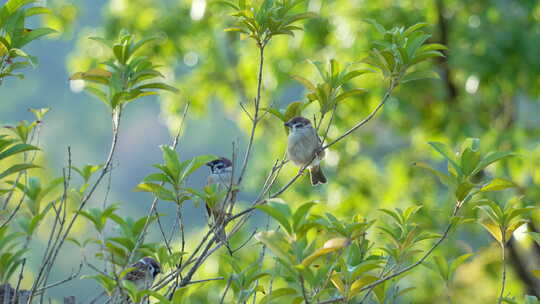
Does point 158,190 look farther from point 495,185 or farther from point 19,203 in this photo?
point 495,185

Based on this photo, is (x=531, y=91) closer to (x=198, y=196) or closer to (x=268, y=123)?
(x=268, y=123)

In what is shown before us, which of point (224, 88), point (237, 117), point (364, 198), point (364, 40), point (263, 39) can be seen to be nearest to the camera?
point (263, 39)

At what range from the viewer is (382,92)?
7.20 metres

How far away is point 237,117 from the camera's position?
965 cm

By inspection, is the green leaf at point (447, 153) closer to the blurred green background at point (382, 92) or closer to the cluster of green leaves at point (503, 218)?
the cluster of green leaves at point (503, 218)

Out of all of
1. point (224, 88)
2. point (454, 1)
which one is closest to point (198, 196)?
point (454, 1)

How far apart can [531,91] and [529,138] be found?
0.54 m

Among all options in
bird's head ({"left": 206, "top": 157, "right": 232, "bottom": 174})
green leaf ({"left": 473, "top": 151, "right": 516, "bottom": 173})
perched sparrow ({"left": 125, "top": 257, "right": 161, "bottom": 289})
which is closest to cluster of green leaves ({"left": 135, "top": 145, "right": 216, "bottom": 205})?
green leaf ({"left": 473, "top": 151, "right": 516, "bottom": 173})

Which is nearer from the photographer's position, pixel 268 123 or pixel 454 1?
pixel 454 1

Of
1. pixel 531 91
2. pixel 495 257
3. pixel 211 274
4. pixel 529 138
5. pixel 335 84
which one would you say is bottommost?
pixel 495 257

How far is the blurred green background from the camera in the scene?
6.95m

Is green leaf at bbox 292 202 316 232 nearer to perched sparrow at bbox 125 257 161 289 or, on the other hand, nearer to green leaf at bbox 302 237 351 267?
green leaf at bbox 302 237 351 267

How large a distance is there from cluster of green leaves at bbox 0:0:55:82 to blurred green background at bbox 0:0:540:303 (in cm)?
300

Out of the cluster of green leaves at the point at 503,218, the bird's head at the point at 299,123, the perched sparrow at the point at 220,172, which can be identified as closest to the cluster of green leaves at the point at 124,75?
the cluster of green leaves at the point at 503,218
